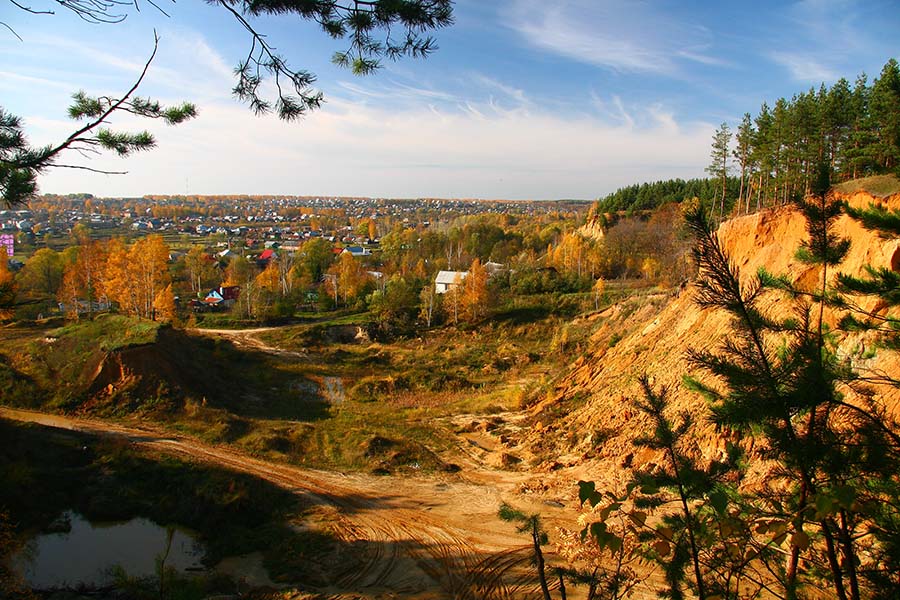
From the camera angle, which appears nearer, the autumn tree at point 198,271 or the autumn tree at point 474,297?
the autumn tree at point 474,297

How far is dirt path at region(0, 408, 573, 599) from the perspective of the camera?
10734 mm

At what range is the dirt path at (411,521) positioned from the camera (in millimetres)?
10734

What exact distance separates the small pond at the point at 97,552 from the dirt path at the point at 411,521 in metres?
3.29

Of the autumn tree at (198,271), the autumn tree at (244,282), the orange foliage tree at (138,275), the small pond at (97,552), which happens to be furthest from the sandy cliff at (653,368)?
the autumn tree at (198,271)

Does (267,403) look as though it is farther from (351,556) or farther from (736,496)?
(736,496)

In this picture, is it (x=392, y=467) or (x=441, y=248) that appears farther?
(x=441, y=248)

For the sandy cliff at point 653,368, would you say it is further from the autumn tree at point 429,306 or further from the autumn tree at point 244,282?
the autumn tree at point 244,282

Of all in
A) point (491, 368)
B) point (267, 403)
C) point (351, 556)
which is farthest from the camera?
point (491, 368)

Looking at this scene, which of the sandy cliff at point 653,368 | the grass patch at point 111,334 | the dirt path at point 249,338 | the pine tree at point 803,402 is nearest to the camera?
the pine tree at point 803,402

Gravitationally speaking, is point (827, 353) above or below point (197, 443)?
above

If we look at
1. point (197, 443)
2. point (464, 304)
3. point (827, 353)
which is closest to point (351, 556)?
point (197, 443)

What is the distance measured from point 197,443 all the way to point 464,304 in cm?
3082

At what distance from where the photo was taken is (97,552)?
1189 cm

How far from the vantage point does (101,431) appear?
18.3m
